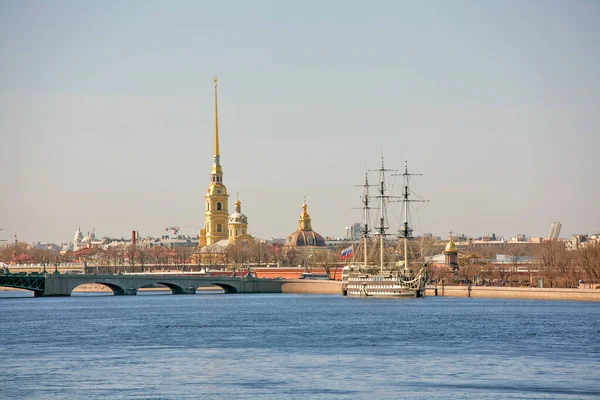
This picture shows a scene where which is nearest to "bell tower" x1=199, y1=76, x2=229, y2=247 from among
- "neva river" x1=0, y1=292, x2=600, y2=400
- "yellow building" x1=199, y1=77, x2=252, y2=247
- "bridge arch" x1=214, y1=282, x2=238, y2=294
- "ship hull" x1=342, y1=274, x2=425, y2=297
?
"yellow building" x1=199, y1=77, x2=252, y2=247

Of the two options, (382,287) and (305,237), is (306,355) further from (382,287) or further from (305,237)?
(305,237)

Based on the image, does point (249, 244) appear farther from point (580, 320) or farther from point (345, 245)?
point (580, 320)

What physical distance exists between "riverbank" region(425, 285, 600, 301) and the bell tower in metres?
62.3

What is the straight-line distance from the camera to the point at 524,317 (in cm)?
→ 6106

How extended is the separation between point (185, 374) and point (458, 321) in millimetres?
23999

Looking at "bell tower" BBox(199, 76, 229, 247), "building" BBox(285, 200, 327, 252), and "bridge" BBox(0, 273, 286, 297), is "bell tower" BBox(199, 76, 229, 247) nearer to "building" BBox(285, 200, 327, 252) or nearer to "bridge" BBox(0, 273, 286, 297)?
"building" BBox(285, 200, 327, 252)

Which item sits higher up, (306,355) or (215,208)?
(215,208)

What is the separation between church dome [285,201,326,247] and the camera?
165875 millimetres

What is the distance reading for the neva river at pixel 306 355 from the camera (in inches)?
1318

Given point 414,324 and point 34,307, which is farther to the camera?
point 34,307

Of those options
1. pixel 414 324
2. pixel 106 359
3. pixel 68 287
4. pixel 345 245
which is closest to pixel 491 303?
pixel 414 324

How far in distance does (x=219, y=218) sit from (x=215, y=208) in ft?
8.91

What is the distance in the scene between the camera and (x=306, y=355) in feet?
138

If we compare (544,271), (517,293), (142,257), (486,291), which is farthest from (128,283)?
(142,257)
